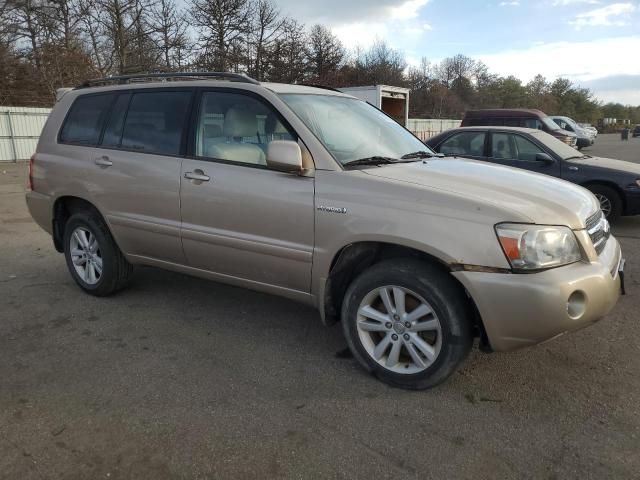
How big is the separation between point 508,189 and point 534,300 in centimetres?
77

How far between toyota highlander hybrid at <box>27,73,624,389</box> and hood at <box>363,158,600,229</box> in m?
0.02

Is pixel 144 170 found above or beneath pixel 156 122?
beneath

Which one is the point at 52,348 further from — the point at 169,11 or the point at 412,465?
the point at 169,11

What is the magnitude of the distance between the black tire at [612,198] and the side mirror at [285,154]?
20.0ft

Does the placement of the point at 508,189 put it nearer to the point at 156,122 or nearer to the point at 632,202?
the point at 156,122

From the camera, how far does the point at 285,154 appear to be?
3.17 metres

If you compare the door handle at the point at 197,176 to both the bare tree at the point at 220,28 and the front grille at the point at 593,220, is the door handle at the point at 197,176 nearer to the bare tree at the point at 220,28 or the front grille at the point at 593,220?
the front grille at the point at 593,220

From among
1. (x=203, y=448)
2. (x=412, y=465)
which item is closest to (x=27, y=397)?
(x=203, y=448)

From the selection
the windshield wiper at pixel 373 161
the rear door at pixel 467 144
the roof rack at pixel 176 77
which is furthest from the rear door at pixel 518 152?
the roof rack at pixel 176 77

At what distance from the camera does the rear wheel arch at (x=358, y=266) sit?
2941 millimetres

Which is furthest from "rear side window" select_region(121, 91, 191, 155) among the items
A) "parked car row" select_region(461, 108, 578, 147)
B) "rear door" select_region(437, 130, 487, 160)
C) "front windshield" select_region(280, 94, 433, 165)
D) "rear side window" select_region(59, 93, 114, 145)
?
"parked car row" select_region(461, 108, 578, 147)

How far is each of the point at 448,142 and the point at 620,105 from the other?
107 meters

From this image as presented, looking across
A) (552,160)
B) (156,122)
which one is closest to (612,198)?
(552,160)

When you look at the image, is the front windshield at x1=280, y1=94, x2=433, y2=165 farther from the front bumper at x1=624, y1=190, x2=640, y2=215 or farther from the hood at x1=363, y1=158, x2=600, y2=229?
the front bumper at x1=624, y1=190, x2=640, y2=215
